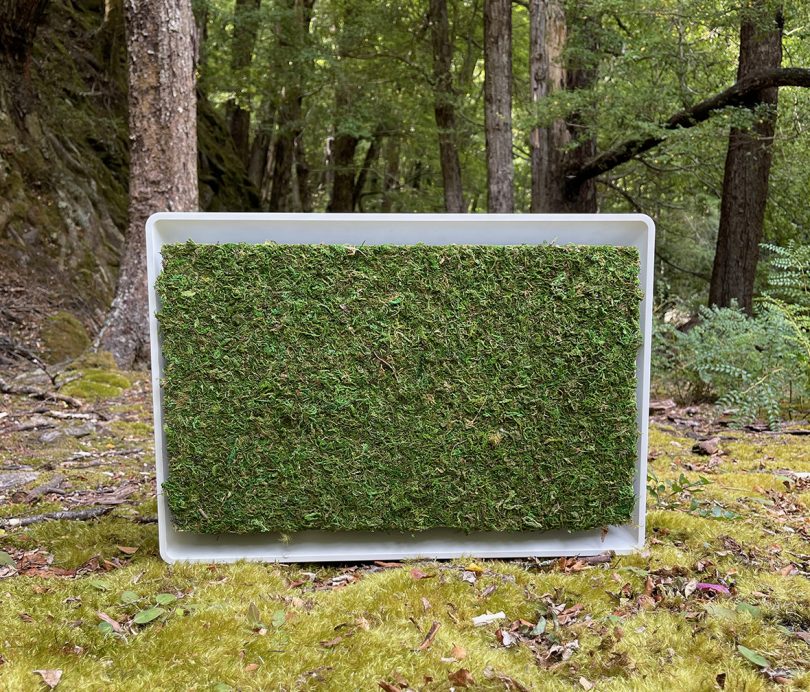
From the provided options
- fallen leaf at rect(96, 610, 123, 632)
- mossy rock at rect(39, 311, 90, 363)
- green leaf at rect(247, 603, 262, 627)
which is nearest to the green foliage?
green leaf at rect(247, 603, 262, 627)

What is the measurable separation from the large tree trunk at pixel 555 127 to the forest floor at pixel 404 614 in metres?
6.87

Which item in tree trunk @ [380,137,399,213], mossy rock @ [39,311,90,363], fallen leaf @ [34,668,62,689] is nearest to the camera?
fallen leaf @ [34,668,62,689]

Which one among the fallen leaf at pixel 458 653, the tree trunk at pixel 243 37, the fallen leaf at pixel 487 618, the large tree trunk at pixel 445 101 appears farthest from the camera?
the large tree trunk at pixel 445 101

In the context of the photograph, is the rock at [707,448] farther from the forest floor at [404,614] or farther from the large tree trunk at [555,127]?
the large tree trunk at [555,127]

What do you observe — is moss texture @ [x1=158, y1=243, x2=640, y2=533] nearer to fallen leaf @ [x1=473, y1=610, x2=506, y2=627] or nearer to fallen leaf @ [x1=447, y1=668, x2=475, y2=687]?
fallen leaf @ [x1=473, y1=610, x2=506, y2=627]

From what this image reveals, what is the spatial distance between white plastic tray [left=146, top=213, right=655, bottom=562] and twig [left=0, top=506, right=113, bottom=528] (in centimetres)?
67

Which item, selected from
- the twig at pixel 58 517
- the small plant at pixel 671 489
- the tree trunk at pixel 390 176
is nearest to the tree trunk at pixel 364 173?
the tree trunk at pixel 390 176

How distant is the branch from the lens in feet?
21.6

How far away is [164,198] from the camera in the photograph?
20.5ft

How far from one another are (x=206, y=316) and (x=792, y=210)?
9.88 m

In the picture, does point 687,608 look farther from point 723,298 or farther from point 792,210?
point 792,210

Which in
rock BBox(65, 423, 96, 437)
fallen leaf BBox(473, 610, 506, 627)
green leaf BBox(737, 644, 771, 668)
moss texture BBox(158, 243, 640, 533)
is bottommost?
rock BBox(65, 423, 96, 437)

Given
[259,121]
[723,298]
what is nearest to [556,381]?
[723,298]

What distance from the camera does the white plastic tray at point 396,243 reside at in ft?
7.98
